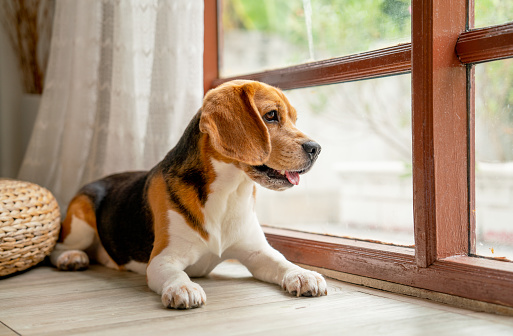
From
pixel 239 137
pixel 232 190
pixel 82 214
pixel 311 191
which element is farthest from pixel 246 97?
pixel 311 191

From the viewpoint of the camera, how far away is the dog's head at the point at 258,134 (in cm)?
182

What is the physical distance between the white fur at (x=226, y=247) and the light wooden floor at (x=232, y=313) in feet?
0.19

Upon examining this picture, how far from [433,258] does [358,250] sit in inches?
13.7

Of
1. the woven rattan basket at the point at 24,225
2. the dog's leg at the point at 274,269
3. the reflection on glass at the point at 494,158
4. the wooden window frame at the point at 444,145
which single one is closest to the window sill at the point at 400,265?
the wooden window frame at the point at 444,145

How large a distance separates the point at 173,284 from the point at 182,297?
0.26 feet

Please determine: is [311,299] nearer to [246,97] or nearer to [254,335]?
[254,335]

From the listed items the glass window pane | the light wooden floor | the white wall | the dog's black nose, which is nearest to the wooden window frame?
the light wooden floor

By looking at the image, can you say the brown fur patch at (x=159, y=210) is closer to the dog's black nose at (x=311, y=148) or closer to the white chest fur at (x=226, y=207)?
the white chest fur at (x=226, y=207)

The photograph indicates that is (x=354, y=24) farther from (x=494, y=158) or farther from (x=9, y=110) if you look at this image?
(x=9, y=110)

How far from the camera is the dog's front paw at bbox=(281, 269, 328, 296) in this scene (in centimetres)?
190

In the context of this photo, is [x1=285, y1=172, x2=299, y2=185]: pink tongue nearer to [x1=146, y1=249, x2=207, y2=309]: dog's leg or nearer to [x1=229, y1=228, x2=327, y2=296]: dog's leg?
[x1=229, y1=228, x2=327, y2=296]: dog's leg

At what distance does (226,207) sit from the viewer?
6.78 ft

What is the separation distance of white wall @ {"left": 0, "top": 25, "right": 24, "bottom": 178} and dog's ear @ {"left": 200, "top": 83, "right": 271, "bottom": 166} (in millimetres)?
2180

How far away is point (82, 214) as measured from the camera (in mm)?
2629
